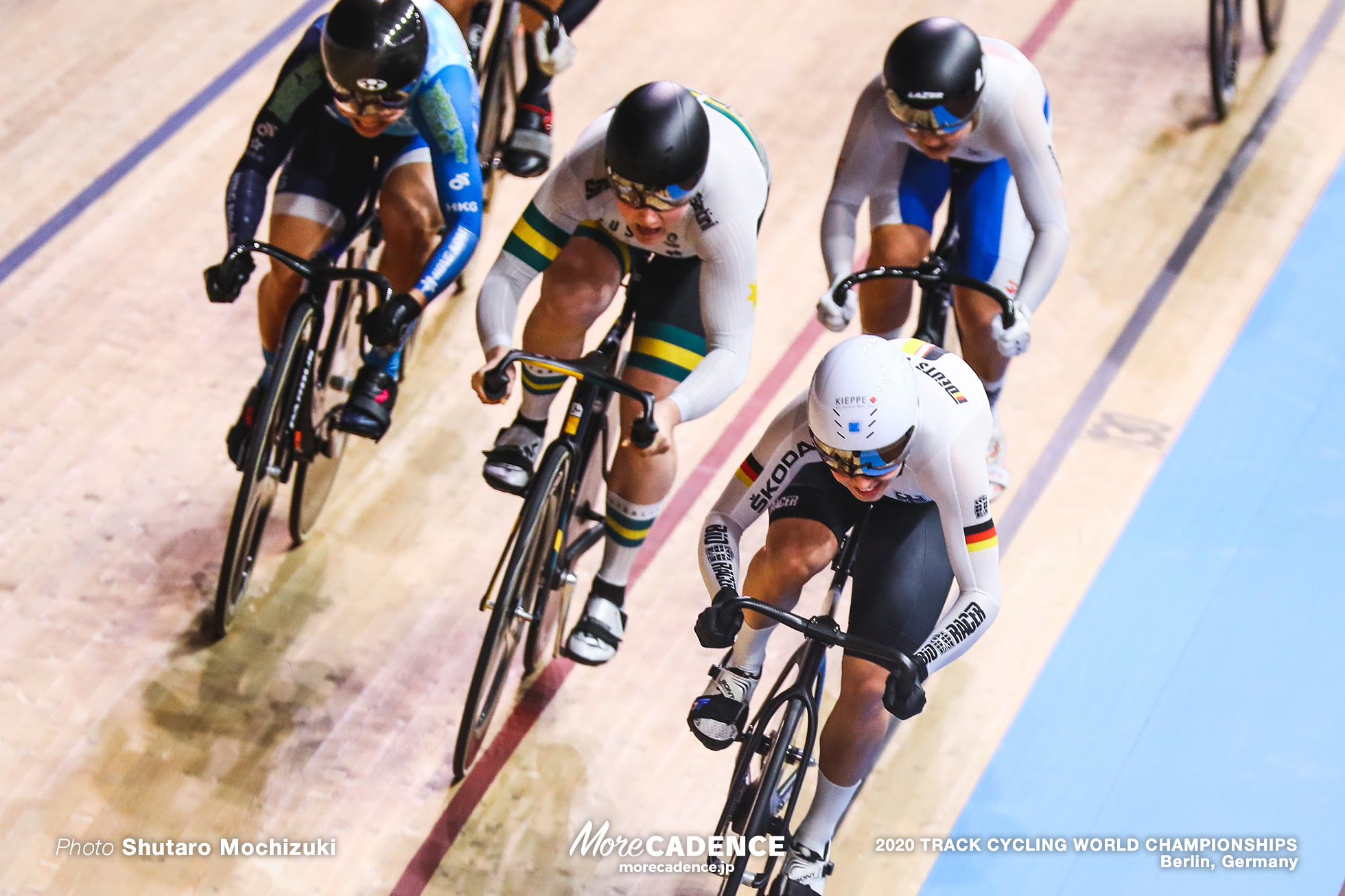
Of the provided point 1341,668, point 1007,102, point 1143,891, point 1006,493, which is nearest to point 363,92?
point 1007,102

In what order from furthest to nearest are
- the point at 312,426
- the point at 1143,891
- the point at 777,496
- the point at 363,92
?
the point at 312,426 → the point at 1143,891 → the point at 363,92 → the point at 777,496

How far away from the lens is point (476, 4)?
454cm

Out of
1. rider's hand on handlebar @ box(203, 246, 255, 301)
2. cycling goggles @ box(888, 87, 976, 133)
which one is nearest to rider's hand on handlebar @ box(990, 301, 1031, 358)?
cycling goggles @ box(888, 87, 976, 133)

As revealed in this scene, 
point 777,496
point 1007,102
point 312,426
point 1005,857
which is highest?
point 1007,102

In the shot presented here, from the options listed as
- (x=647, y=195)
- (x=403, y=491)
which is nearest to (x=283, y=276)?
(x=403, y=491)

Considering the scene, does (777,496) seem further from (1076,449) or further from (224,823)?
(1076,449)

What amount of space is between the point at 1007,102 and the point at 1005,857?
1.86 meters

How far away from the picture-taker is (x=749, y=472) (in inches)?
112

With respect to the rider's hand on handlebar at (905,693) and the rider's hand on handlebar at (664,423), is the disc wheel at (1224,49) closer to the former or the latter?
the rider's hand on handlebar at (664,423)

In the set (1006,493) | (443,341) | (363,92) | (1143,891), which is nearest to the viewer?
(363,92)

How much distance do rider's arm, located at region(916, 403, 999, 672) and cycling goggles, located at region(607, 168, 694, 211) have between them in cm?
74

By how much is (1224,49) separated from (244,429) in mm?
4126

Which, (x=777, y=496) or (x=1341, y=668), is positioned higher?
(x=777, y=496)

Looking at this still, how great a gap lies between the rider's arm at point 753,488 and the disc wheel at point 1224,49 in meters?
3.53
